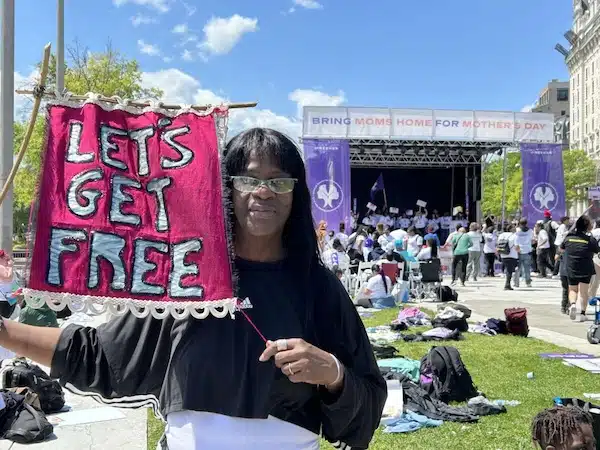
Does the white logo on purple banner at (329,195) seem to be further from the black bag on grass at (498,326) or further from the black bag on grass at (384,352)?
the black bag on grass at (384,352)

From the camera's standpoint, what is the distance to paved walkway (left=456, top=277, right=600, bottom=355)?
9180 millimetres

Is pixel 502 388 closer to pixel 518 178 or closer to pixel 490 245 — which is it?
pixel 490 245

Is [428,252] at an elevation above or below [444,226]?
below

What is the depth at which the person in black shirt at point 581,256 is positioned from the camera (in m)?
10.1

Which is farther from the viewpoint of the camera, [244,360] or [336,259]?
[336,259]

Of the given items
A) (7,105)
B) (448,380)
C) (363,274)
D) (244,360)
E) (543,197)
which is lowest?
(448,380)

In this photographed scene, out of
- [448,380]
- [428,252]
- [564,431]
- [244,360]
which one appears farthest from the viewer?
[428,252]

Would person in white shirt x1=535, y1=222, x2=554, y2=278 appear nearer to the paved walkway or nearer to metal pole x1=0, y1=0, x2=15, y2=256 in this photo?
the paved walkway

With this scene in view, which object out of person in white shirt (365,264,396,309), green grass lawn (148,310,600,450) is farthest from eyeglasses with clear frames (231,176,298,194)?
person in white shirt (365,264,396,309)

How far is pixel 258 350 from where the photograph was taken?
1634 mm

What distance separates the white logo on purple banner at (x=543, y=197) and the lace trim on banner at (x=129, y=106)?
20297 mm

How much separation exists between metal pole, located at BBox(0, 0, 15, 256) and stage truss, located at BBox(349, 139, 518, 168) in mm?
18127

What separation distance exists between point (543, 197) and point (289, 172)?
20.5 meters

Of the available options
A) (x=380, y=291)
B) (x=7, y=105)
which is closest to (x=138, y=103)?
(x=7, y=105)
